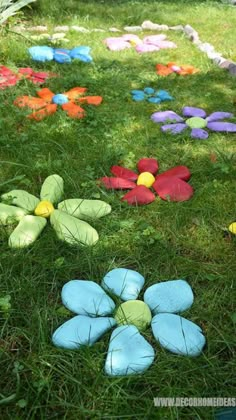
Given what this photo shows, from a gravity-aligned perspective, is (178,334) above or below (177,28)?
below

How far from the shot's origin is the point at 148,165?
7.77 ft

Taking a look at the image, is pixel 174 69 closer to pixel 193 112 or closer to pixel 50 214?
pixel 193 112

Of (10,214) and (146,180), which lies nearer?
(10,214)

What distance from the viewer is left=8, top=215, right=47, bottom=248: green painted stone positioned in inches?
70.5

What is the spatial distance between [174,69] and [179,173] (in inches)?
69.1

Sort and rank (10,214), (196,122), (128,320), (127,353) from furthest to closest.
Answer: (196,122), (10,214), (128,320), (127,353)

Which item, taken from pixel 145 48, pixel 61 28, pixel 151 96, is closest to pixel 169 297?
pixel 151 96

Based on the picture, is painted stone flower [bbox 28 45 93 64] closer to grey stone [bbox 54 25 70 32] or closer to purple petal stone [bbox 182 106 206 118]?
grey stone [bbox 54 25 70 32]

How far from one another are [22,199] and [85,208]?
1.01ft

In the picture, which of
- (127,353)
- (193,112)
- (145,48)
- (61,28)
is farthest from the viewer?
(61,28)

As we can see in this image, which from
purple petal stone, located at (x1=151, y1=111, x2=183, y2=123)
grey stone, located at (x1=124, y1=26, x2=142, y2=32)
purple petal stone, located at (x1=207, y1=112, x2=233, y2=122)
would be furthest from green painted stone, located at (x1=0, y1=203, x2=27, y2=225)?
grey stone, located at (x1=124, y1=26, x2=142, y2=32)

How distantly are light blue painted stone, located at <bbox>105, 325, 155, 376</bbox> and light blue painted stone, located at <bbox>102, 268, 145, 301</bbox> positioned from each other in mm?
169

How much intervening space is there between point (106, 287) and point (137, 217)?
1.59ft

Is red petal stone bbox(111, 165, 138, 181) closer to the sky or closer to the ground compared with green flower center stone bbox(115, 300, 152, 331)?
closer to the sky
